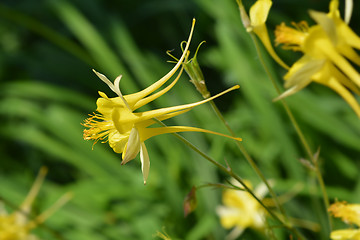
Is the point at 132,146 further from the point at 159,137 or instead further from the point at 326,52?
the point at 159,137

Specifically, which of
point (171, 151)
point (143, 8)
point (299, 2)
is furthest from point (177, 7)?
point (171, 151)

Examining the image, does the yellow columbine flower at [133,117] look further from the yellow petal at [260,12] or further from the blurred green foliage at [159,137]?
the blurred green foliage at [159,137]

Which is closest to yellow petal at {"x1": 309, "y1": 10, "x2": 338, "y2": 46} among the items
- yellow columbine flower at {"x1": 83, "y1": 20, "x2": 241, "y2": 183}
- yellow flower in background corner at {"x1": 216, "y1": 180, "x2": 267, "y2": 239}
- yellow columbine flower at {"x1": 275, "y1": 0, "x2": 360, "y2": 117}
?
yellow columbine flower at {"x1": 275, "y1": 0, "x2": 360, "y2": 117}

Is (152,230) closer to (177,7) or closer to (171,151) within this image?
(171,151)

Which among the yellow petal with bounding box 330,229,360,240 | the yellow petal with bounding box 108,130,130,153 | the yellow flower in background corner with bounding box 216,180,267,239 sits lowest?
the yellow flower in background corner with bounding box 216,180,267,239

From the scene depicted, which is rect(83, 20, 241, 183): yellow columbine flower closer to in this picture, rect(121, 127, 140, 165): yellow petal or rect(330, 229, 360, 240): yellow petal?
rect(121, 127, 140, 165): yellow petal

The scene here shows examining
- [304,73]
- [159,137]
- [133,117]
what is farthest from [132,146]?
[159,137]
